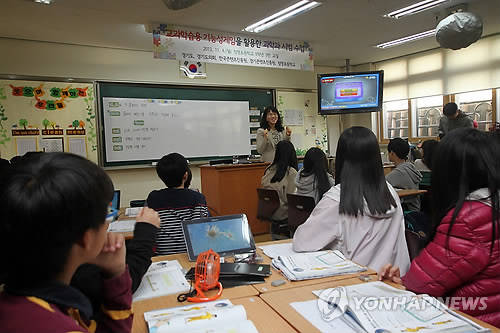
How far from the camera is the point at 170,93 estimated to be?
5633mm

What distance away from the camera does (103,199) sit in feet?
2.37

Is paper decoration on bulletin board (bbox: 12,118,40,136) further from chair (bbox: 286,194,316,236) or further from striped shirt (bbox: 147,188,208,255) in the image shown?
chair (bbox: 286,194,316,236)

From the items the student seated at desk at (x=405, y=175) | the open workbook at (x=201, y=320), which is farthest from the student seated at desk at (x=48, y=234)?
the student seated at desk at (x=405, y=175)

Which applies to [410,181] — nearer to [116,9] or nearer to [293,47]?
[293,47]

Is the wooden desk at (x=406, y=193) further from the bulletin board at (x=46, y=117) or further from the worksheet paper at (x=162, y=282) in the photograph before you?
the bulletin board at (x=46, y=117)

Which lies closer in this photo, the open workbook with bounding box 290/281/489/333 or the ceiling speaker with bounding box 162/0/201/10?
the open workbook with bounding box 290/281/489/333

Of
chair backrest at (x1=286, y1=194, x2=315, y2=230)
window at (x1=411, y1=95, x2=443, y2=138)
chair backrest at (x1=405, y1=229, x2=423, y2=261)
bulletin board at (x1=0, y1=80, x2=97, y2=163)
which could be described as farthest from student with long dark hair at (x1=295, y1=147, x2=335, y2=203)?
window at (x1=411, y1=95, x2=443, y2=138)

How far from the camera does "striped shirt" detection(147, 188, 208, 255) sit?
6.66 ft

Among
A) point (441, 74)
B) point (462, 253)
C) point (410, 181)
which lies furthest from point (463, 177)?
point (441, 74)

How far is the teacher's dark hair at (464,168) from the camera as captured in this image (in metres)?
1.24

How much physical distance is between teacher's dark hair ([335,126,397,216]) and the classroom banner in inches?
113

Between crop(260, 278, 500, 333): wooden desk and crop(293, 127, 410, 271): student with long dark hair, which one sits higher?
crop(293, 127, 410, 271): student with long dark hair

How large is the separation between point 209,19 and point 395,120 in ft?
14.0

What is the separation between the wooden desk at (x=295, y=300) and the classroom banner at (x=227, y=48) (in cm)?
332
